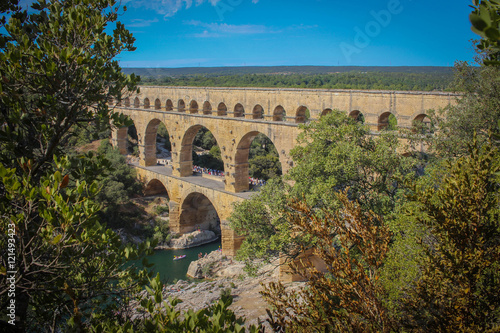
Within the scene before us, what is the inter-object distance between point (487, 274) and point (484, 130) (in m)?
5.18

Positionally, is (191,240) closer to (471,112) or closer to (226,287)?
(226,287)

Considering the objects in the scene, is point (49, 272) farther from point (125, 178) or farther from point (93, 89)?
point (125, 178)

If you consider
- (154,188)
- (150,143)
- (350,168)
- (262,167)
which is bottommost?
(154,188)

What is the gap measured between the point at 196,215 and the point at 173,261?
111 inches

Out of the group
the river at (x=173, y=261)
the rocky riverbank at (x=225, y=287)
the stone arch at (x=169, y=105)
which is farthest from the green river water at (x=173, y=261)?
the stone arch at (x=169, y=105)

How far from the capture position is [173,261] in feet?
50.1

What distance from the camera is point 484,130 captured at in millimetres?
7367

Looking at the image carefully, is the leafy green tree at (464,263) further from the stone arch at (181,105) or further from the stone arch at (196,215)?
the stone arch at (181,105)

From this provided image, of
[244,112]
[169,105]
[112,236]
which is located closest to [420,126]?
[244,112]

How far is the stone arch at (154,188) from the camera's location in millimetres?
19278

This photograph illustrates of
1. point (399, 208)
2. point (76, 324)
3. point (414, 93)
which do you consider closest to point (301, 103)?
point (414, 93)

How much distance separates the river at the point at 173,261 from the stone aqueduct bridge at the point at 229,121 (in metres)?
1.40

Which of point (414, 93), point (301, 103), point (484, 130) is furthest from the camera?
point (301, 103)

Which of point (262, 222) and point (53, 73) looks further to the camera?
point (262, 222)
